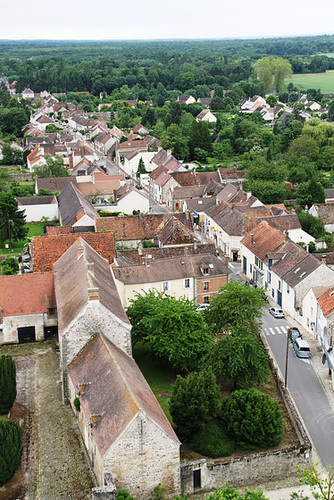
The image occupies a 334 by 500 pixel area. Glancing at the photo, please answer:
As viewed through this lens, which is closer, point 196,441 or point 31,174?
point 196,441

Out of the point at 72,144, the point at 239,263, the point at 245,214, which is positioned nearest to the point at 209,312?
the point at 239,263

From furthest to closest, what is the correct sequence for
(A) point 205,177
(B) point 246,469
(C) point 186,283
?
(A) point 205,177 → (C) point 186,283 → (B) point 246,469

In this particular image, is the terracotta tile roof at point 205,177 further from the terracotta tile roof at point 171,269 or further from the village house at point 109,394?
the village house at point 109,394

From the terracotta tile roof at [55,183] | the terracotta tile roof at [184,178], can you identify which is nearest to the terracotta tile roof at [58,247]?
the terracotta tile roof at [55,183]

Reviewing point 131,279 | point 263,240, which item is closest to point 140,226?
point 263,240

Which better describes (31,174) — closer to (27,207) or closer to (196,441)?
(27,207)

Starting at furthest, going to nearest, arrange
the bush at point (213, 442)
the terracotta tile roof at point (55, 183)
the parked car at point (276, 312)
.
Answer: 1. the terracotta tile roof at point (55, 183)
2. the parked car at point (276, 312)
3. the bush at point (213, 442)

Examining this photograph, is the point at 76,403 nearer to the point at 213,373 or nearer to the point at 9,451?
the point at 9,451
